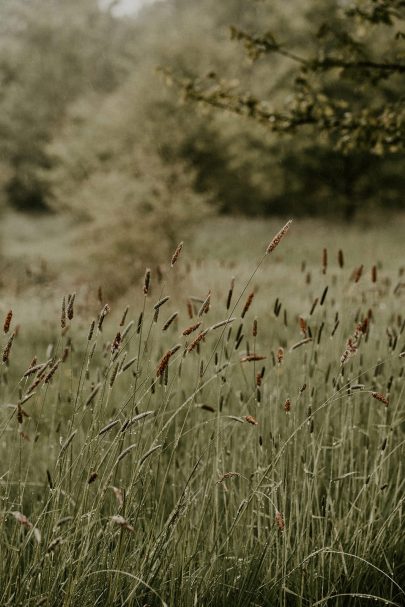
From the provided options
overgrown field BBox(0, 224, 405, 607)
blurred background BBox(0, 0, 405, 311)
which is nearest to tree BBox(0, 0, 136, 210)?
blurred background BBox(0, 0, 405, 311)

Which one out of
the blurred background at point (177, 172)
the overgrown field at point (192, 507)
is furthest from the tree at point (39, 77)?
the overgrown field at point (192, 507)

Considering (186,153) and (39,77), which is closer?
(186,153)

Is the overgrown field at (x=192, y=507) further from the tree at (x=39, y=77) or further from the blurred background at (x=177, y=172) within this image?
the tree at (x=39, y=77)

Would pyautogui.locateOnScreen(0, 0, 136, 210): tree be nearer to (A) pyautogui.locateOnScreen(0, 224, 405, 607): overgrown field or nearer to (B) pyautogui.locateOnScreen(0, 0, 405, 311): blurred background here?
(B) pyautogui.locateOnScreen(0, 0, 405, 311): blurred background

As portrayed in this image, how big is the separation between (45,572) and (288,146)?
Answer: 25771 mm

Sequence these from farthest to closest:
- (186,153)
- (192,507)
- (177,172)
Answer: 1. (186,153)
2. (177,172)
3. (192,507)

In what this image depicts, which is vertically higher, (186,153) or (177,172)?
(186,153)

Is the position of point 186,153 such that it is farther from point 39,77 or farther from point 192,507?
point 192,507

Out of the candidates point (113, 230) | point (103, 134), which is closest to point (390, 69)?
point (113, 230)

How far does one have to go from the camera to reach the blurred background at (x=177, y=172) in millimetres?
17734

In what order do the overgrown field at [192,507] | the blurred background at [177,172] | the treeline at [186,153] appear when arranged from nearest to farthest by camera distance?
1. the overgrown field at [192,507]
2. the blurred background at [177,172]
3. the treeline at [186,153]

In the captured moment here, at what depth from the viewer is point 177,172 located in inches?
704

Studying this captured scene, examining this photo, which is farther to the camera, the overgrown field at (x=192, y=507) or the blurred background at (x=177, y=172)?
the blurred background at (x=177, y=172)

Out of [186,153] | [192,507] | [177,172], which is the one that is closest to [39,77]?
[186,153]
